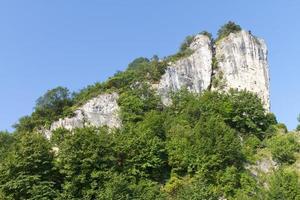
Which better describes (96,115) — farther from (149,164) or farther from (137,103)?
(149,164)

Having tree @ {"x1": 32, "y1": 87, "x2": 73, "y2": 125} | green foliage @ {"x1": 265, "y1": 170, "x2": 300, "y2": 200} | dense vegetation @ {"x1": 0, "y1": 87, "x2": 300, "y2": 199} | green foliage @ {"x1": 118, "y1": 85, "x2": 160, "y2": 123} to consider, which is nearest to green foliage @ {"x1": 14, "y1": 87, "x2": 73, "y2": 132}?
tree @ {"x1": 32, "y1": 87, "x2": 73, "y2": 125}

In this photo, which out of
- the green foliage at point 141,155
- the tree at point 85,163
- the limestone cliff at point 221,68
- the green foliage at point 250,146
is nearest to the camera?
the tree at point 85,163

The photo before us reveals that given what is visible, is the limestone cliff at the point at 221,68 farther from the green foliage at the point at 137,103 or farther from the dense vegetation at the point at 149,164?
the dense vegetation at the point at 149,164

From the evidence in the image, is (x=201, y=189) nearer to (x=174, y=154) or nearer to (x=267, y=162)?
(x=174, y=154)

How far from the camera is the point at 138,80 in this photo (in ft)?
228

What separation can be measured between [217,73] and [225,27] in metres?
9.36

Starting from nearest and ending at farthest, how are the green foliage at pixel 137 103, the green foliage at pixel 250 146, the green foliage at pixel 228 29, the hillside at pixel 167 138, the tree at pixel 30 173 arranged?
the tree at pixel 30 173
the hillside at pixel 167 138
the green foliage at pixel 250 146
the green foliage at pixel 137 103
the green foliage at pixel 228 29

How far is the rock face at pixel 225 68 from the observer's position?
71.6 m

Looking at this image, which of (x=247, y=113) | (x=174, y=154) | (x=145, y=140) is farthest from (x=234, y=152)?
(x=247, y=113)

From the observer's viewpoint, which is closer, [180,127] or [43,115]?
[180,127]

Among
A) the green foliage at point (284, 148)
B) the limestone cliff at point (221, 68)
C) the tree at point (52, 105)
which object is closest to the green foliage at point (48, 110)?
the tree at point (52, 105)

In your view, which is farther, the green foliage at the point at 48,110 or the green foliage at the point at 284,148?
the green foliage at the point at 48,110

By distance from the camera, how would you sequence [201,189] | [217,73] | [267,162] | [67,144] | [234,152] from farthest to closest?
1. [217,73]
2. [267,162]
3. [234,152]
4. [67,144]
5. [201,189]

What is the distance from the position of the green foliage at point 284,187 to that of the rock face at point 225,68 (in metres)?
31.9
